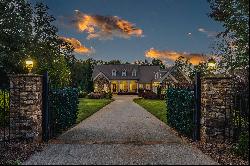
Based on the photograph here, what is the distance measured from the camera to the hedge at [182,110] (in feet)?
40.6

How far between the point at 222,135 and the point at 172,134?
6.91 feet

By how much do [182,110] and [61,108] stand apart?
407cm

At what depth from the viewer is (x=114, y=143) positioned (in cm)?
1112

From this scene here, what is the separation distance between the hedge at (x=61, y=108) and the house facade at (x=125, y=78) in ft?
209

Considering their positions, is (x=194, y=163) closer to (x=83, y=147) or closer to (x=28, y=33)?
(x=83, y=147)

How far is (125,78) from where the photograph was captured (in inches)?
3268

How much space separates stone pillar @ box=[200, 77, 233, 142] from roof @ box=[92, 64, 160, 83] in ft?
232

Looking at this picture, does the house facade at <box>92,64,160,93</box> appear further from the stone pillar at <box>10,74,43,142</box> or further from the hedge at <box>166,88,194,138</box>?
the stone pillar at <box>10,74,43,142</box>

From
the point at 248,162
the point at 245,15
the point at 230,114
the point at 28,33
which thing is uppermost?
the point at 28,33

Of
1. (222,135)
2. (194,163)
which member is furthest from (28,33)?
(194,163)

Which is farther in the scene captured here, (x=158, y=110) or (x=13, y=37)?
(x=13, y=37)

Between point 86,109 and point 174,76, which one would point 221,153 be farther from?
point 174,76

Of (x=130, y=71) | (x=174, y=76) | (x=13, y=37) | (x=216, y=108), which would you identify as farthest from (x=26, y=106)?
(x=130, y=71)

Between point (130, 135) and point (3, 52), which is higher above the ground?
point (3, 52)
